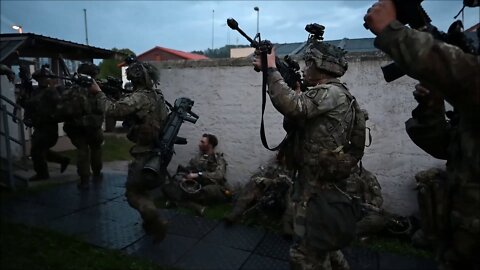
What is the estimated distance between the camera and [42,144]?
247 inches

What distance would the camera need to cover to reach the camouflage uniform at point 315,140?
7.86ft

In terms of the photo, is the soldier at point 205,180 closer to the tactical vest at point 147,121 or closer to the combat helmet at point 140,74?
the tactical vest at point 147,121

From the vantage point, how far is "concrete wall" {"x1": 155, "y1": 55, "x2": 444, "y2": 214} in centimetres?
463

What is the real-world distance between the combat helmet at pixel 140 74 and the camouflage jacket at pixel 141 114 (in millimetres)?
103

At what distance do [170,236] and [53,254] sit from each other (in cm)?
127

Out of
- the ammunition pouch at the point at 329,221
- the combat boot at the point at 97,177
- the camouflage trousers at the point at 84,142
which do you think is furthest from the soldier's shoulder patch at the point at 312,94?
the combat boot at the point at 97,177

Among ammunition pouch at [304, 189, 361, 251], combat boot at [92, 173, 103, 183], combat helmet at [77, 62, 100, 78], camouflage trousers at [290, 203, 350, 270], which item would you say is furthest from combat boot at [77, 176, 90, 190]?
ammunition pouch at [304, 189, 361, 251]

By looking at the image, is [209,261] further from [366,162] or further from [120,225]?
[366,162]

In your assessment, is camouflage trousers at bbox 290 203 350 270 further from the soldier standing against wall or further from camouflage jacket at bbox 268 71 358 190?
the soldier standing against wall

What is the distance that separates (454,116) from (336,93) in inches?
32.9

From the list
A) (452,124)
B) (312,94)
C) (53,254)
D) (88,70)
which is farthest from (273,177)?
(452,124)

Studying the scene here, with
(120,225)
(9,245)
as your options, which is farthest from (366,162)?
(9,245)

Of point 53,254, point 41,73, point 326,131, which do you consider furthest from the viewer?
point 41,73

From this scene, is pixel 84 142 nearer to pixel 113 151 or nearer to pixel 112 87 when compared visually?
pixel 112 87
